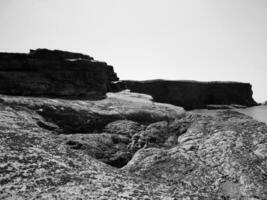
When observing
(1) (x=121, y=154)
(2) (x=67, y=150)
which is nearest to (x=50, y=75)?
(1) (x=121, y=154)

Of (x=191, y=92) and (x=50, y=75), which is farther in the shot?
(x=191, y=92)

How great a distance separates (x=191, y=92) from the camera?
417 feet

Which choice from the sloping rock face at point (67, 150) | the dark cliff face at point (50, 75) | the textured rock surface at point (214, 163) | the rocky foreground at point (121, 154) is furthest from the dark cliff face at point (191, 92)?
the textured rock surface at point (214, 163)

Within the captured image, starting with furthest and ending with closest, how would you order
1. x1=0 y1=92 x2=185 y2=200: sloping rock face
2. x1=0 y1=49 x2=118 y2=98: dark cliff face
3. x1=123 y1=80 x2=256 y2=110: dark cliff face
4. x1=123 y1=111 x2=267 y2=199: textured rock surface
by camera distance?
x1=123 y1=80 x2=256 y2=110: dark cliff face
x1=0 y1=49 x2=118 y2=98: dark cliff face
x1=123 y1=111 x2=267 y2=199: textured rock surface
x1=0 y1=92 x2=185 y2=200: sloping rock face

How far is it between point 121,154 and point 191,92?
11630cm

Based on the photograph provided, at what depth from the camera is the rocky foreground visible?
10266 millimetres

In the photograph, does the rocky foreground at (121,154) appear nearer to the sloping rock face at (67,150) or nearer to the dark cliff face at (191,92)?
the sloping rock face at (67,150)

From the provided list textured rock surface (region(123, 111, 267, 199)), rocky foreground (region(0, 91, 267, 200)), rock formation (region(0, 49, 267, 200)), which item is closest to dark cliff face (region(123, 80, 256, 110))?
rock formation (region(0, 49, 267, 200))

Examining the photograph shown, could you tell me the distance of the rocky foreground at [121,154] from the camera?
1027 cm

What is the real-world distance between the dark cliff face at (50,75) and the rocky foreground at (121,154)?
492cm

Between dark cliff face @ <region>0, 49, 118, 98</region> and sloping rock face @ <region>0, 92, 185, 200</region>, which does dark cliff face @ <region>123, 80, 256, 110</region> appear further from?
sloping rock face @ <region>0, 92, 185, 200</region>

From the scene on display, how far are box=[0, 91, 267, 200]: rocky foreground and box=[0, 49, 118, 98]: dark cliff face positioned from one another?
4.92 metres

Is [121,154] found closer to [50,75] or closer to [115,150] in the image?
[115,150]

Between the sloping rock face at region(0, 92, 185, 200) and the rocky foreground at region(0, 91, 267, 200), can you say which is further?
the rocky foreground at region(0, 91, 267, 200)
